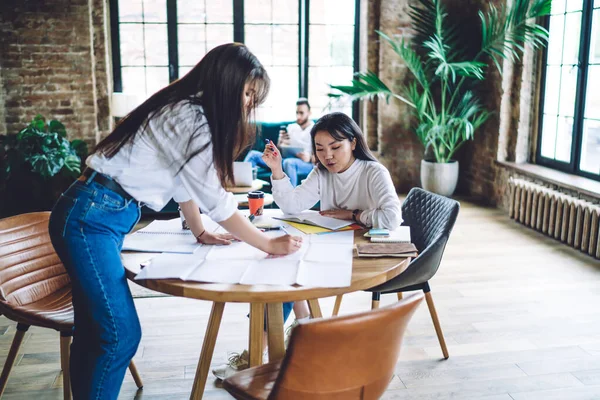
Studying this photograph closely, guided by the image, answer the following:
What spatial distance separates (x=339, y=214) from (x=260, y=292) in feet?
3.05

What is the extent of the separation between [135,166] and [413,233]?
59.6 inches

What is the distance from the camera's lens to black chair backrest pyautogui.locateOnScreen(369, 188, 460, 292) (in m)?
2.42

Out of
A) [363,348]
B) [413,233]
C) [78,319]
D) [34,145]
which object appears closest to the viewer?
[363,348]

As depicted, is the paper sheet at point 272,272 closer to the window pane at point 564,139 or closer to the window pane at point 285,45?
the window pane at point 564,139

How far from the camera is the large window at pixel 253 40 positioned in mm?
6742

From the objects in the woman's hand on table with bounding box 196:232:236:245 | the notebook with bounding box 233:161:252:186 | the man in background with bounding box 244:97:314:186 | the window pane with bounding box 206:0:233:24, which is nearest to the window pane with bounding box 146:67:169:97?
the window pane with bounding box 206:0:233:24

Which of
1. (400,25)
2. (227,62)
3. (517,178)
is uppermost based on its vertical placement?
(400,25)

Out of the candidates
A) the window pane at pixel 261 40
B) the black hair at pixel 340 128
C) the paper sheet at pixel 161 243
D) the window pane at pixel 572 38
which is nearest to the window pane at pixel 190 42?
the window pane at pixel 261 40

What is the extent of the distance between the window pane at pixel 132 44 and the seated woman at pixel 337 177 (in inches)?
187

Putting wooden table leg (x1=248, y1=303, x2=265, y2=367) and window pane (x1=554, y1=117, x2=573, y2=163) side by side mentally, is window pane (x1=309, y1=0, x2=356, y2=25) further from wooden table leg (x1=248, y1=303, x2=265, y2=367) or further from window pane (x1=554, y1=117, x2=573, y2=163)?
wooden table leg (x1=248, y1=303, x2=265, y2=367)

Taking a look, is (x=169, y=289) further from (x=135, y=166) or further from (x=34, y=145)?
(x=34, y=145)

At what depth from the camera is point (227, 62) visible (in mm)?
1706

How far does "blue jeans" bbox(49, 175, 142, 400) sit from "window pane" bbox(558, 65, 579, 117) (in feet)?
15.4

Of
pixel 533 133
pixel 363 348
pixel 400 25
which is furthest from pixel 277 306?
pixel 400 25
